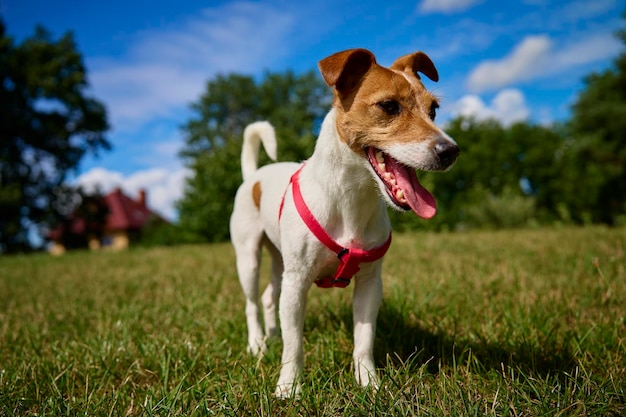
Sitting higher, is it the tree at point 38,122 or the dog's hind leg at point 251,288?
the tree at point 38,122

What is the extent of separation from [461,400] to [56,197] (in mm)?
30151

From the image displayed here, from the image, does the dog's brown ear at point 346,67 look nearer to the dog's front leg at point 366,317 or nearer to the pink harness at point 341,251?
the pink harness at point 341,251

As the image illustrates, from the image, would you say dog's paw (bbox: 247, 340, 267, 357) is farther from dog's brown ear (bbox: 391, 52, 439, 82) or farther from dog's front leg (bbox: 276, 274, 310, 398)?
dog's brown ear (bbox: 391, 52, 439, 82)

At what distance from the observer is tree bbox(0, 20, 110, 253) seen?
26.0 metres

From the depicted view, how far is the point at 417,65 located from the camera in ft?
9.23

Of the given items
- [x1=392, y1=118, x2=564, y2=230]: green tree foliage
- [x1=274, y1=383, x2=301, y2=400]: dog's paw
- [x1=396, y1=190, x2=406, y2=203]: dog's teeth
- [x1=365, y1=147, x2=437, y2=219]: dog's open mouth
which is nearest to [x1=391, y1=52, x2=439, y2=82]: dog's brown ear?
[x1=365, y1=147, x2=437, y2=219]: dog's open mouth

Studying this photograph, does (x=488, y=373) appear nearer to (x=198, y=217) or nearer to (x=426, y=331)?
(x=426, y=331)

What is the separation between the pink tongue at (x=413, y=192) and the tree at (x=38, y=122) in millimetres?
28495

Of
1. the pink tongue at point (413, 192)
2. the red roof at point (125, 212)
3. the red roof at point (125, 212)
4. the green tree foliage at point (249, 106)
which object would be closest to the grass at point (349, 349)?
the pink tongue at point (413, 192)

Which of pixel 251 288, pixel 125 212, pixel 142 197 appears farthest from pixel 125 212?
pixel 251 288

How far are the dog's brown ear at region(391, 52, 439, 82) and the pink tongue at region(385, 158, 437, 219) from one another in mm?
747

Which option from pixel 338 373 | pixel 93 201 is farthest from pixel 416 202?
pixel 93 201

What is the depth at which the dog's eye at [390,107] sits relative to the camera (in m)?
2.25

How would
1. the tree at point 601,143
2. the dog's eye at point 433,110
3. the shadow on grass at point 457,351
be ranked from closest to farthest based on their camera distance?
the dog's eye at point 433,110, the shadow on grass at point 457,351, the tree at point 601,143
